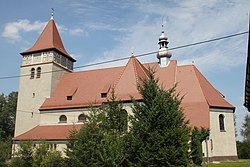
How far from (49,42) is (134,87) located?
45.6 ft

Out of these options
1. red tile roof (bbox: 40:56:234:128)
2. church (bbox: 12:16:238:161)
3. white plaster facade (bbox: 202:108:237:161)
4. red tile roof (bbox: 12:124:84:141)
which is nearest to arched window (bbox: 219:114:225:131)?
church (bbox: 12:16:238:161)

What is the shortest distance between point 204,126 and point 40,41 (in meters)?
22.3

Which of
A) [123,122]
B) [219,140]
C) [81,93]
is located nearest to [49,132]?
[81,93]

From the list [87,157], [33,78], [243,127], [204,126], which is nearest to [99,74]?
[33,78]

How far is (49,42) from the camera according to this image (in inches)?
1312

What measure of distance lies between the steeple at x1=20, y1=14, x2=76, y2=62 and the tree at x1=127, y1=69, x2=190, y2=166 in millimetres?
21871

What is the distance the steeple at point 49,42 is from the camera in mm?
32844

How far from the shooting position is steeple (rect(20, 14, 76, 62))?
32.8 meters

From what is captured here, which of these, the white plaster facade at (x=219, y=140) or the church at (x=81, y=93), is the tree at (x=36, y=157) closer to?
the church at (x=81, y=93)

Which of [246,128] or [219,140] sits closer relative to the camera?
[219,140]

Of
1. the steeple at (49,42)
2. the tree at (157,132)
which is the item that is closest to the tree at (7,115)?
the steeple at (49,42)

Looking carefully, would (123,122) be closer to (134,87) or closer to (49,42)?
(134,87)

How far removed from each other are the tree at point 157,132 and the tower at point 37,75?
2012cm

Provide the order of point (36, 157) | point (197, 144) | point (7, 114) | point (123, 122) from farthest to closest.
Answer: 1. point (7, 114)
2. point (197, 144)
3. point (36, 157)
4. point (123, 122)
